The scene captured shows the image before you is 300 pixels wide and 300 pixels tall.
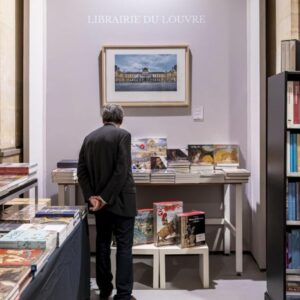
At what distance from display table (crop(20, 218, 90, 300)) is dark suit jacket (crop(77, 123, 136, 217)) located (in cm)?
28

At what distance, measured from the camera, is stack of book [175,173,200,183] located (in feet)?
13.3

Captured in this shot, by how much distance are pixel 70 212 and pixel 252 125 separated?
2315 mm

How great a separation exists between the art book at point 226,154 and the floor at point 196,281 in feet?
3.27

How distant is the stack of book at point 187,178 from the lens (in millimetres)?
4059

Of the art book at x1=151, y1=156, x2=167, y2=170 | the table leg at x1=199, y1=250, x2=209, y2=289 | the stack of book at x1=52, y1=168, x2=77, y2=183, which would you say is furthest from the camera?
the art book at x1=151, y1=156, x2=167, y2=170

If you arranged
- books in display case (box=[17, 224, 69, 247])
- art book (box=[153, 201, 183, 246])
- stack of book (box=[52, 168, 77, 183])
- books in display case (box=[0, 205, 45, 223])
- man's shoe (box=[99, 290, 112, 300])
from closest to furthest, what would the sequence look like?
books in display case (box=[17, 224, 69, 247]) < books in display case (box=[0, 205, 45, 223]) < man's shoe (box=[99, 290, 112, 300]) < art book (box=[153, 201, 183, 246]) < stack of book (box=[52, 168, 77, 183])

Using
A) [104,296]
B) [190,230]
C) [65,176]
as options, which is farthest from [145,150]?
[104,296]

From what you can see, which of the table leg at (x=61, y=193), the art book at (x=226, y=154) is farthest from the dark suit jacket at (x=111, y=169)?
the art book at (x=226, y=154)

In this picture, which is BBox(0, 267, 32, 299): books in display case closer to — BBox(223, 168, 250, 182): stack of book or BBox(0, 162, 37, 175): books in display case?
BBox(0, 162, 37, 175): books in display case

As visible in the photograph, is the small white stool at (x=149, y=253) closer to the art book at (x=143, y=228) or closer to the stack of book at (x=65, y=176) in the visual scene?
the art book at (x=143, y=228)

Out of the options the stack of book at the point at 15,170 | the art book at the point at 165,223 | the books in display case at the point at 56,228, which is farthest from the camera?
the art book at the point at 165,223

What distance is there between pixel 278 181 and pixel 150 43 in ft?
7.20

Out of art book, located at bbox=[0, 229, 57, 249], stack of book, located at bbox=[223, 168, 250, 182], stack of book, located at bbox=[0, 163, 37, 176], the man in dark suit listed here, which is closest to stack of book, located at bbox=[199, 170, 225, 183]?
stack of book, located at bbox=[223, 168, 250, 182]

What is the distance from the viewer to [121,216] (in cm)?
332
